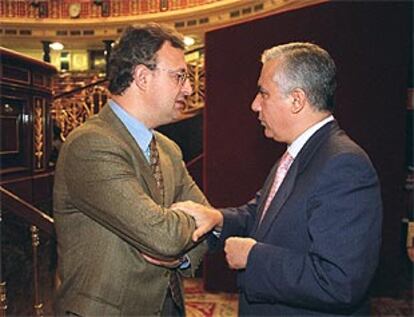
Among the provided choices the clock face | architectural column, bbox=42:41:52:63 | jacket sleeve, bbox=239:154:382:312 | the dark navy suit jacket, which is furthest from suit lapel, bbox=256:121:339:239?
the clock face

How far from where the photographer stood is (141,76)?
1644mm

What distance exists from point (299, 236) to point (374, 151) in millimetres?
2617

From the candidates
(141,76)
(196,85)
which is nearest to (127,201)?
(141,76)

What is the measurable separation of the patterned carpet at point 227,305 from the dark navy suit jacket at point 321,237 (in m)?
2.34

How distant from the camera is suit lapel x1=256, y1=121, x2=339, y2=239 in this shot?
56.9 inches

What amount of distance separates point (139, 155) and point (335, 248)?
683 millimetres

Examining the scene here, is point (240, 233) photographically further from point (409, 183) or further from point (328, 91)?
point (409, 183)

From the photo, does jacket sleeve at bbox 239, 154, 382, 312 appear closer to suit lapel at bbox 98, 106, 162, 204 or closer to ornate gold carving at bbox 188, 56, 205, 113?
suit lapel at bbox 98, 106, 162, 204

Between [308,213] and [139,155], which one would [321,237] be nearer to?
[308,213]

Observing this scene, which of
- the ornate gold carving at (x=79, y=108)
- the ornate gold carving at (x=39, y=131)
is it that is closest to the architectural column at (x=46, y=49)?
the ornate gold carving at (x=79, y=108)

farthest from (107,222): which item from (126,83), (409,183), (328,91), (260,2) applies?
(260,2)

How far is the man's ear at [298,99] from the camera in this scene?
4.83 ft

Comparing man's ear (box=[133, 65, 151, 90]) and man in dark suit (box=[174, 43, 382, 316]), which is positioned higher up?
man's ear (box=[133, 65, 151, 90])

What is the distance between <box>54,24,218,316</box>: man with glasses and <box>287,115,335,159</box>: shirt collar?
1.35 ft
